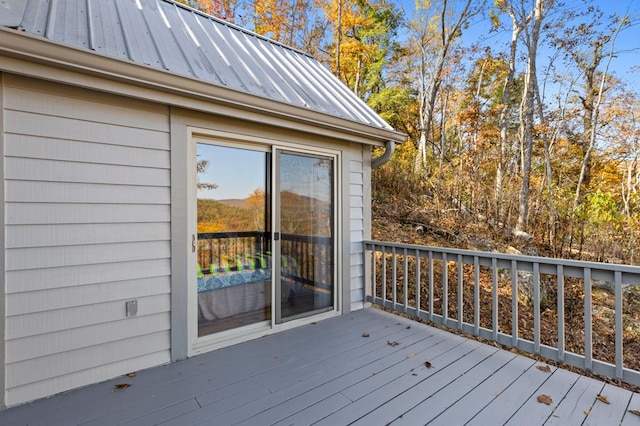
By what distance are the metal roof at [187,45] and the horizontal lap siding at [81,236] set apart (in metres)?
0.38

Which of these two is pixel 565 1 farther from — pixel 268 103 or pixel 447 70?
pixel 268 103

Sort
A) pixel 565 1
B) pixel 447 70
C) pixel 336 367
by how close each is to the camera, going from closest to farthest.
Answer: pixel 336 367 → pixel 565 1 → pixel 447 70

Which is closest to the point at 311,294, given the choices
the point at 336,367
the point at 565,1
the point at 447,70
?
the point at 336,367

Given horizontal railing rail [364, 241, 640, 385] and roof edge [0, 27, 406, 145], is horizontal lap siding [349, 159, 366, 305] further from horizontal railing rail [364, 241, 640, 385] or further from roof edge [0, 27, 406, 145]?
roof edge [0, 27, 406, 145]

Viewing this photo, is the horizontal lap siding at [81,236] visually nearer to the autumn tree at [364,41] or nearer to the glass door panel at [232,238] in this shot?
A: the glass door panel at [232,238]

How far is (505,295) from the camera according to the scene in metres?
5.39

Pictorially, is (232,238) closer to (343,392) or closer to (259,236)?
(259,236)

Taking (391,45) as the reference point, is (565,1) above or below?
below

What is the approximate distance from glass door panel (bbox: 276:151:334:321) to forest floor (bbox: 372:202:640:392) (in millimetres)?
2409

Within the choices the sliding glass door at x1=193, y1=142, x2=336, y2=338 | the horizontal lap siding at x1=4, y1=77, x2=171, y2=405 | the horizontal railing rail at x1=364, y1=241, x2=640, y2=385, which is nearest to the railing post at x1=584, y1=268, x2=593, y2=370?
the horizontal railing rail at x1=364, y1=241, x2=640, y2=385

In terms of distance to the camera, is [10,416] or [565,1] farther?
[565,1]

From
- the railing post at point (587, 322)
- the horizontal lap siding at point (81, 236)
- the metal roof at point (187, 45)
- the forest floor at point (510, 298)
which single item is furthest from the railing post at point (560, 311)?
the horizontal lap siding at point (81, 236)

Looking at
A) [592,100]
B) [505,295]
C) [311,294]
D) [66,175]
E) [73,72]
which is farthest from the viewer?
[592,100]

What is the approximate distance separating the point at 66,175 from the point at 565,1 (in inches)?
395
